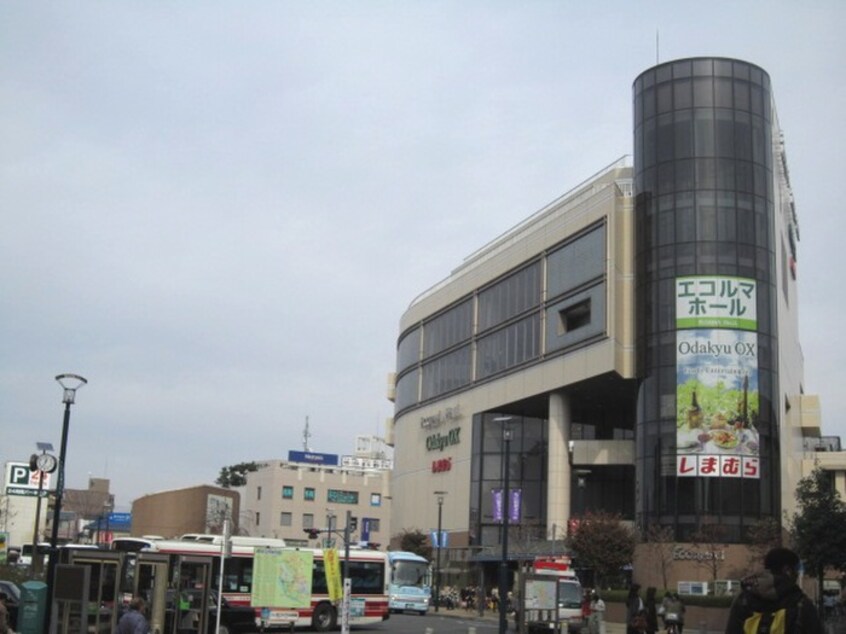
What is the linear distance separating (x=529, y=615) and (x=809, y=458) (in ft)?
196

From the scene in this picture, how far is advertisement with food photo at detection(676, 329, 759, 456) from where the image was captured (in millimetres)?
53969

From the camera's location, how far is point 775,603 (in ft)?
21.7

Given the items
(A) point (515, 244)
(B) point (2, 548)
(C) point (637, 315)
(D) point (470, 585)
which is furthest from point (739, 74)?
(B) point (2, 548)

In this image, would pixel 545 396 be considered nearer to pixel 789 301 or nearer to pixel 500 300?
pixel 500 300

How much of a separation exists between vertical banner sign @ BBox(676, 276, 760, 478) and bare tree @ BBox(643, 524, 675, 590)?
2.94m

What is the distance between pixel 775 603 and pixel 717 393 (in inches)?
1943

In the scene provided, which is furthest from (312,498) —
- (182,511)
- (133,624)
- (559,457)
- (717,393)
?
(133,624)

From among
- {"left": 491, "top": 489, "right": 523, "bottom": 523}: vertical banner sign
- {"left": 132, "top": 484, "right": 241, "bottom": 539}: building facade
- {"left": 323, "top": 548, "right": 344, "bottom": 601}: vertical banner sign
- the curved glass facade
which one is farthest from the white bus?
{"left": 132, "top": 484, "right": 241, "bottom": 539}: building facade

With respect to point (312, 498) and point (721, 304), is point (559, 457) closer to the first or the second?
point (721, 304)

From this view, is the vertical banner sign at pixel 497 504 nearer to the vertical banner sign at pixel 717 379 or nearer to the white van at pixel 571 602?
the vertical banner sign at pixel 717 379

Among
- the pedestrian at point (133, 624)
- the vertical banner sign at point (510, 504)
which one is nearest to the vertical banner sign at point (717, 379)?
the vertical banner sign at point (510, 504)

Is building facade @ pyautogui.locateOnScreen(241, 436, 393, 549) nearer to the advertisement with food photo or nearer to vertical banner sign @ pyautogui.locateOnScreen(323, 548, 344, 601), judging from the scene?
the advertisement with food photo

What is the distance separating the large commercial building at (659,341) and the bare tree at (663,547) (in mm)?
389

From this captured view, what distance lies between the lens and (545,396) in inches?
2562
